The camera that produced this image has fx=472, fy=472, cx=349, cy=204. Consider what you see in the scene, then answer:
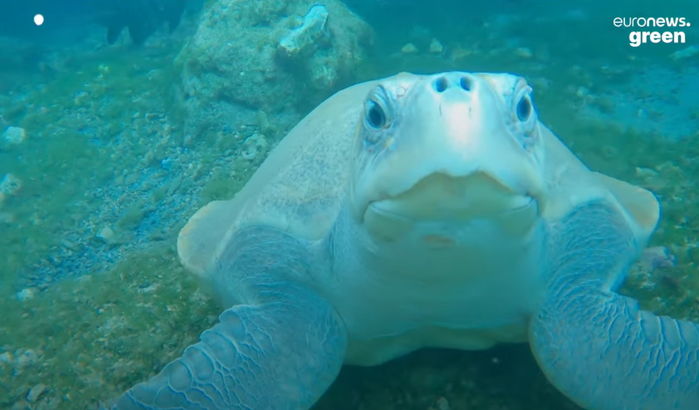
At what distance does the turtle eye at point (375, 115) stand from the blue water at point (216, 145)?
1.10m

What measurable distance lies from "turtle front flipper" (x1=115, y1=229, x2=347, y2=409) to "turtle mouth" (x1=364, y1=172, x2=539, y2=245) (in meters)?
0.63

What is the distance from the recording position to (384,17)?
26.7 feet

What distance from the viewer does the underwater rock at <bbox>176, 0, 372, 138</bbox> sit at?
477cm

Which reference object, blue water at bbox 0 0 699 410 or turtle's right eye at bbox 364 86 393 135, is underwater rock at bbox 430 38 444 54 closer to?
blue water at bbox 0 0 699 410

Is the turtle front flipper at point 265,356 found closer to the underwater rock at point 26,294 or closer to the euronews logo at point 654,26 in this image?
the underwater rock at point 26,294

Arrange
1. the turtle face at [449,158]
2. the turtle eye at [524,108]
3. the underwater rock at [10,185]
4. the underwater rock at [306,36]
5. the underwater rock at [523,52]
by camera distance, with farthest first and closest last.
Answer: the underwater rock at [523,52]
the underwater rock at [306,36]
the underwater rock at [10,185]
the turtle eye at [524,108]
the turtle face at [449,158]

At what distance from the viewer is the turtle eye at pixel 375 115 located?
1.19 meters

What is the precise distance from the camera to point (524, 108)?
1158mm

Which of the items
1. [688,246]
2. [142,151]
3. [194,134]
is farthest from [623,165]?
[142,151]

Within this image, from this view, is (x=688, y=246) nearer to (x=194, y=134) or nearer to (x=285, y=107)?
(x=285, y=107)

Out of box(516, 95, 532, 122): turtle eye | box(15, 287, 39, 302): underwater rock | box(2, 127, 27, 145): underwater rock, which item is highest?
box(516, 95, 532, 122): turtle eye

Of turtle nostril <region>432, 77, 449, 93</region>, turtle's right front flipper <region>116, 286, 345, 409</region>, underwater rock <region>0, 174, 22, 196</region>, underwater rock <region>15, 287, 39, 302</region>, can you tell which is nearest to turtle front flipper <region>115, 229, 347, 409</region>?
turtle's right front flipper <region>116, 286, 345, 409</region>

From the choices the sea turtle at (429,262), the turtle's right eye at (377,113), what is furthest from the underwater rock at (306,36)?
the turtle's right eye at (377,113)

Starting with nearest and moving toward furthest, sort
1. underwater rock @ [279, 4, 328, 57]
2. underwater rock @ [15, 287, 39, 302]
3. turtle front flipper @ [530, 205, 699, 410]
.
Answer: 1. turtle front flipper @ [530, 205, 699, 410]
2. underwater rock @ [15, 287, 39, 302]
3. underwater rock @ [279, 4, 328, 57]
